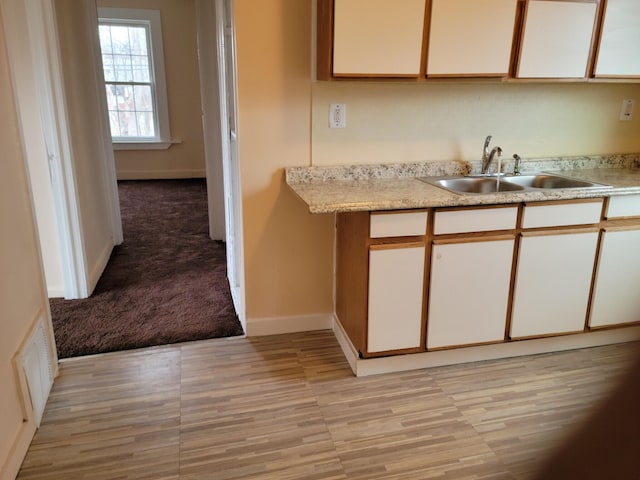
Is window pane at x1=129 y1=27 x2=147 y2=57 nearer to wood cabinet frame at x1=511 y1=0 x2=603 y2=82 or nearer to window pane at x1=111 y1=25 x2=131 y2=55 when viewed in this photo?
window pane at x1=111 y1=25 x2=131 y2=55

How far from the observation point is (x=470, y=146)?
2.88 m

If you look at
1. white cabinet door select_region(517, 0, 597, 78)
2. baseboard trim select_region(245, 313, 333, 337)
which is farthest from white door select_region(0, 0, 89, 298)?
white cabinet door select_region(517, 0, 597, 78)

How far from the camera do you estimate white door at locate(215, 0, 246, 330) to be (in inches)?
107

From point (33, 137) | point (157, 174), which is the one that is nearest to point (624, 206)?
point (33, 137)

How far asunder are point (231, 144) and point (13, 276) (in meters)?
1.35

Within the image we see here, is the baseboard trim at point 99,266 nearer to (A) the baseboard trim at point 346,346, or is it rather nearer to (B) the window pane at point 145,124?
(A) the baseboard trim at point 346,346

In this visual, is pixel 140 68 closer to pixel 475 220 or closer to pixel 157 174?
pixel 157 174

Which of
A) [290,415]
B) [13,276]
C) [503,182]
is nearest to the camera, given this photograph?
[13,276]

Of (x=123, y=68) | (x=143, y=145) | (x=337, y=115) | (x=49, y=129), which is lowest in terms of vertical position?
(x=143, y=145)

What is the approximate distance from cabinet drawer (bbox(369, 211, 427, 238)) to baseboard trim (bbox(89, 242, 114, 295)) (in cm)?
218

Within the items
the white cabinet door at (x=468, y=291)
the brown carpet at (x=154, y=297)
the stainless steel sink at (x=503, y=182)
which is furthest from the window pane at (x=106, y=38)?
the white cabinet door at (x=468, y=291)

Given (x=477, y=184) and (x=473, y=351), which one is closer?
(x=473, y=351)

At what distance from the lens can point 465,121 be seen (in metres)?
2.84

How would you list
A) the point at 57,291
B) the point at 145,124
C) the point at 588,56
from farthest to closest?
1. the point at 145,124
2. the point at 57,291
3. the point at 588,56
